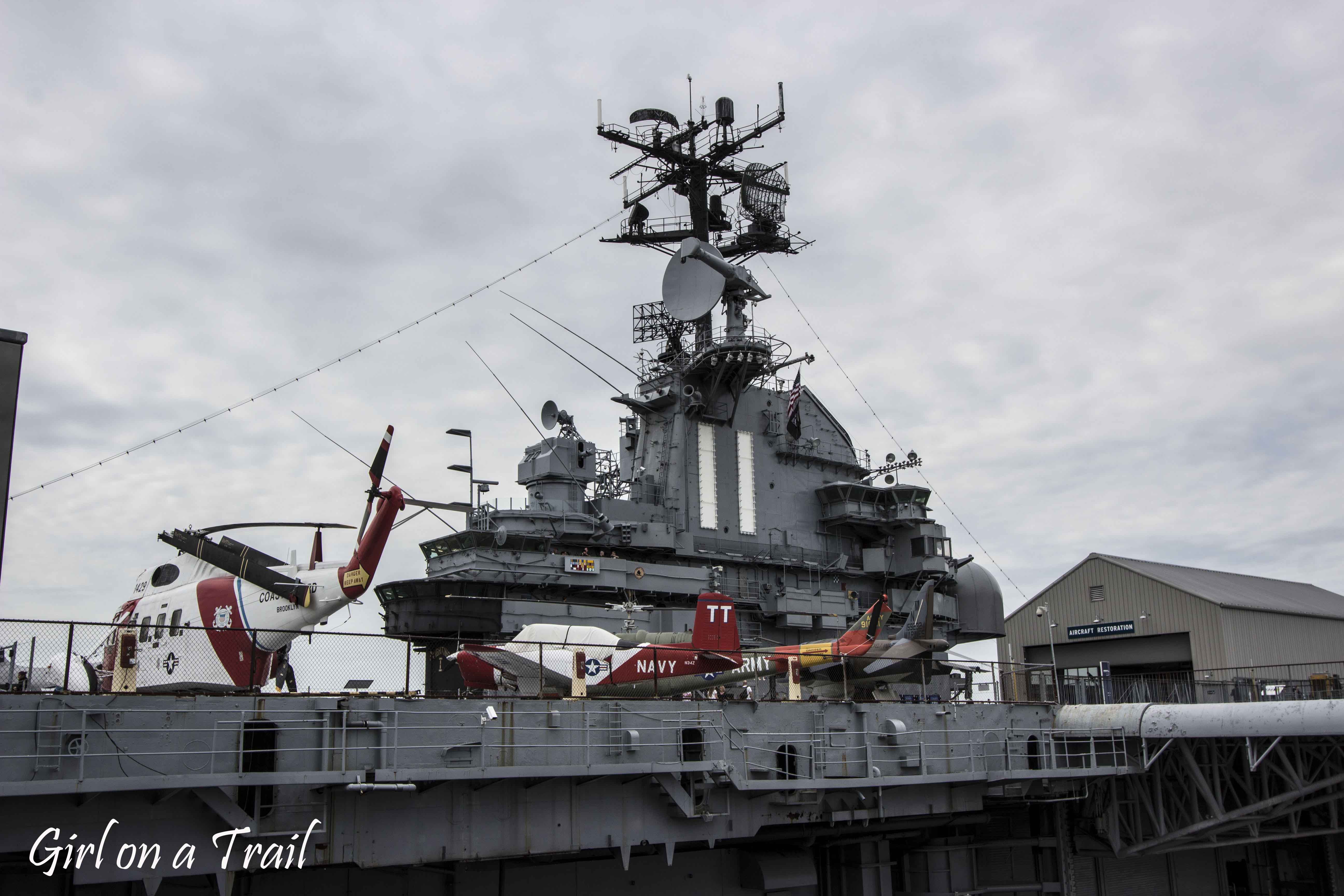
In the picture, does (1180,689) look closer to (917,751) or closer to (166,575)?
(917,751)

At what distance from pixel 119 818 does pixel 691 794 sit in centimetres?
902

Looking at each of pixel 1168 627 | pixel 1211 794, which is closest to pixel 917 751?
pixel 1211 794

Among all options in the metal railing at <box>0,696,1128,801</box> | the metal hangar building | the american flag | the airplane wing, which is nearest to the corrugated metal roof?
the metal hangar building

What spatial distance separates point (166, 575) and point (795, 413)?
994 inches

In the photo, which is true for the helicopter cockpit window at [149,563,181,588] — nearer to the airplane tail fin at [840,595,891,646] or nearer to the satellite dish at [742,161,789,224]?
the airplane tail fin at [840,595,891,646]

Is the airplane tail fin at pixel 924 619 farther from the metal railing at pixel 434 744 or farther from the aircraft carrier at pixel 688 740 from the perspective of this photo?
the metal railing at pixel 434 744

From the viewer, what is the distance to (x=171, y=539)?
2172cm

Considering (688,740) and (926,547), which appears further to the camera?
(926,547)

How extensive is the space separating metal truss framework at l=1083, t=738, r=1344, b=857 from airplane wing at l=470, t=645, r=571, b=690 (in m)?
14.5

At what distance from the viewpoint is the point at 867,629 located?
97.3ft

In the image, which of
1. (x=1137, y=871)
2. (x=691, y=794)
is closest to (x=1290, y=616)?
(x=1137, y=871)

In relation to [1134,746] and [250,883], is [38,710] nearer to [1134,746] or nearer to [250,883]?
[250,883]

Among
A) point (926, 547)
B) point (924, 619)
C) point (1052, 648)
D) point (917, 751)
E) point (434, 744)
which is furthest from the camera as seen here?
point (926, 547)

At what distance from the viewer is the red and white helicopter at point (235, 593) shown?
63.9ft
